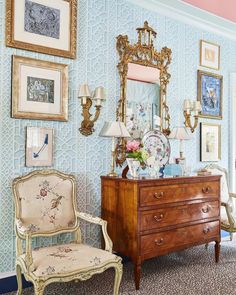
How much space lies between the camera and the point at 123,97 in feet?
12.9

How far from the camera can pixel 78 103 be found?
365cm

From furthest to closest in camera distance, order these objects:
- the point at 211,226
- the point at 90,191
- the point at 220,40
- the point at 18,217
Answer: the point at 220,40
the point at 211,226
the point at 90,191
the point at 18,217

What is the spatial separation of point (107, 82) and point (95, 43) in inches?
17.4

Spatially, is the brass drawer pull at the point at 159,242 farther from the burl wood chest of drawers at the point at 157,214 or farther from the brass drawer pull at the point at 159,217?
the brass drawer pull at the point at 159,217

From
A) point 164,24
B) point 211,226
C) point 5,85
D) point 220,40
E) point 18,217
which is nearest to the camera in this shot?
point 18,217

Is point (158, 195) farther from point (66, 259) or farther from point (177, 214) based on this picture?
point (66, 259)

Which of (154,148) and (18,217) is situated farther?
(154,148)

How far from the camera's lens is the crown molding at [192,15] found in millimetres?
4281

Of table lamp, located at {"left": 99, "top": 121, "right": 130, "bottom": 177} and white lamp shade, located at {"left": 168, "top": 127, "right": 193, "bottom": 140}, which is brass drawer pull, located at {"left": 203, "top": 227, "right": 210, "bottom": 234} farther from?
table lamp, located at {"left": 99, "top": 121, "right": 130, "bottom": 177}

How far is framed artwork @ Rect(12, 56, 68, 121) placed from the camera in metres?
3.22

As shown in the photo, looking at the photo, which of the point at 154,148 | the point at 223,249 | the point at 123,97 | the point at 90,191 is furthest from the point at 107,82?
the point at 223,249

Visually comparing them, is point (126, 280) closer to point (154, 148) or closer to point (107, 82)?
point (154, 148)

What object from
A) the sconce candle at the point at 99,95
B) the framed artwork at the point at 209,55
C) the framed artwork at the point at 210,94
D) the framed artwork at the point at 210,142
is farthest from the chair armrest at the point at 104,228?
the framed artwork at the point at 209,55

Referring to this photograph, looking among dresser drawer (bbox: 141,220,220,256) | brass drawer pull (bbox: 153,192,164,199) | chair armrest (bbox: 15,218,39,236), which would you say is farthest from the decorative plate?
chair armrest (bbox: 15,218,39,236)
